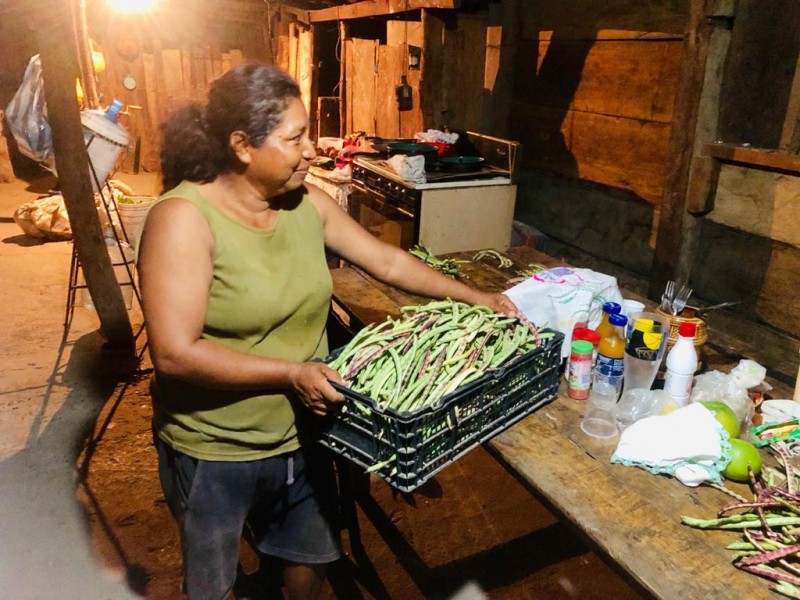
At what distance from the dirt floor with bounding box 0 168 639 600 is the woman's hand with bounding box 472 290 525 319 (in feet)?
4.39

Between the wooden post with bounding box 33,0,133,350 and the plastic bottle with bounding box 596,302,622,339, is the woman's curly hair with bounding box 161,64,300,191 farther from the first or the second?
the wooden post with bounding box 33,0,133,350

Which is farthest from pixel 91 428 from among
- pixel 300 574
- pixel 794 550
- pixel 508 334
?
pixel 794 550

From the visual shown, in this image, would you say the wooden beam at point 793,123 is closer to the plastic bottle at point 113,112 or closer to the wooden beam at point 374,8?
the wooden beam at point 374,8

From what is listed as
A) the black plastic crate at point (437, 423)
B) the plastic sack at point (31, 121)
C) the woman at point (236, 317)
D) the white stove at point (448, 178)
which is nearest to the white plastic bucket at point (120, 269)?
the plastic sack at point (31, 121)

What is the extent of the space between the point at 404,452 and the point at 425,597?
190 centimetres

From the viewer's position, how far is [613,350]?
217 centimetres

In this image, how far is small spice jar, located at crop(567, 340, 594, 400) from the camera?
2240mm

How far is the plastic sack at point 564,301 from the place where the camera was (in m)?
2.42

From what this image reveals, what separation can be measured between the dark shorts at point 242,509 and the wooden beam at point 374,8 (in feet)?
18.0

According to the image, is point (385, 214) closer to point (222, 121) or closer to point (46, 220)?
point (222, 121)

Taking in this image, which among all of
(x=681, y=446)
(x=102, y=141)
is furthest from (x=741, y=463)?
(x=102, y=141)

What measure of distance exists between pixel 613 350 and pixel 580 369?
0.15 m

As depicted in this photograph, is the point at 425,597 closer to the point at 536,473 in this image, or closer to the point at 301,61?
the point at 536,473

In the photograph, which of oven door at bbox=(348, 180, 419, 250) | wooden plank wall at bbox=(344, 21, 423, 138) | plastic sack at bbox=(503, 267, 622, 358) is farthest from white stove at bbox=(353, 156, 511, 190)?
plastic sack at bbox=(503, 267, 622, 358)
